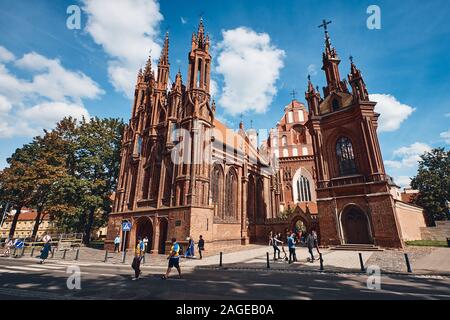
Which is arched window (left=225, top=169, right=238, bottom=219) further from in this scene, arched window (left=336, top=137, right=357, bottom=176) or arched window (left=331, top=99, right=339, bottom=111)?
arched window (left=331, top=99, right=339, bottom=111)

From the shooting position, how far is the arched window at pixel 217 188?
23.9 meters

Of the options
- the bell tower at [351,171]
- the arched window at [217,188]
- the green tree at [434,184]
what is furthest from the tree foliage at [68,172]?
the green tree at [434,184]

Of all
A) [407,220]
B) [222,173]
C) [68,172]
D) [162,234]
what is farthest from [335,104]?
[68,172]

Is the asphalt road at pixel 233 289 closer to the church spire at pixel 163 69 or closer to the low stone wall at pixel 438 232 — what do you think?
the church spire at pixel 163 69

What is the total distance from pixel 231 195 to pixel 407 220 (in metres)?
18.9

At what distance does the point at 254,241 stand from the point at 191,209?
12660 millimetres

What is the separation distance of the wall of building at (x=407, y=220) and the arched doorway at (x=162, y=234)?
68.4 ft

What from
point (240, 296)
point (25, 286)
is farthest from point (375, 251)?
point (25, 286)

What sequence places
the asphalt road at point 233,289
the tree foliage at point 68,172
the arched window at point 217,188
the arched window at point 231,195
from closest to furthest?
the asphalt road at point 233,289 < the arched window at point 217,188 < the arched window at point 231,195 < the tree foliage at point 68,172

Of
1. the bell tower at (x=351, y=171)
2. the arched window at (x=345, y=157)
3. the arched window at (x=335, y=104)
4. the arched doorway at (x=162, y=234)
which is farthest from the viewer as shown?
the arched window at (x=335, y=104)

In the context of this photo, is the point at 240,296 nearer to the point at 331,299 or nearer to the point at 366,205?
the point at 331,299

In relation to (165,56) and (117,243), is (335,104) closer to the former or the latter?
(165,56)

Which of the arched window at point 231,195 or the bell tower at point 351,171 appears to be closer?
the bell tower at point 351,171

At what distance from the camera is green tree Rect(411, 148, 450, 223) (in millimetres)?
35281
